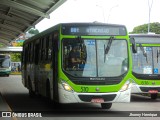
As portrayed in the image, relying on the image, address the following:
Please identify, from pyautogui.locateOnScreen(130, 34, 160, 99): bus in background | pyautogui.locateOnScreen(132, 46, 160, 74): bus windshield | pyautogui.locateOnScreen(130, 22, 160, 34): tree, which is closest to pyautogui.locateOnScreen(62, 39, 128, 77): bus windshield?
pyautogui.locateOnScreen(130, 34, 160, 99): bus in background

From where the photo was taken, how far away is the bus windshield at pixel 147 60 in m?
19.6

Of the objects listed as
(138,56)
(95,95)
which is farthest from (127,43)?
(138,56)

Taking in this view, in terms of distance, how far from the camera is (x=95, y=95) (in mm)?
13203

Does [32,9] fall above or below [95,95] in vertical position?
above

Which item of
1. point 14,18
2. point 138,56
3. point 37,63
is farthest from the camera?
point 14,18

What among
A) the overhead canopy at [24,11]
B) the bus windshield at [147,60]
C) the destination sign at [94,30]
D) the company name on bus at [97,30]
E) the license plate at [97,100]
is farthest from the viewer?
the overhead canopy at [24,11]

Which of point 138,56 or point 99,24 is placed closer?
point 99,24

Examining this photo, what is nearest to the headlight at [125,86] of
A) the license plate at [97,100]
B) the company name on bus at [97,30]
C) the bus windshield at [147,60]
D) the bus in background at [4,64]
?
the license plate at [97,100]

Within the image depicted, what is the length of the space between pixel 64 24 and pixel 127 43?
2.15 meters

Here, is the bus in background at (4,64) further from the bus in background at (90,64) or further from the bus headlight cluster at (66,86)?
the bus headlight cluster at (66,86)

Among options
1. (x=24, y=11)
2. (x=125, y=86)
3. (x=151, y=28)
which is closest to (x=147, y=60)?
(x=125, y=86)

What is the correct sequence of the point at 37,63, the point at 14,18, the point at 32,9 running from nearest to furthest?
the point at 37,63
the point at 32,9
the point at 14,18

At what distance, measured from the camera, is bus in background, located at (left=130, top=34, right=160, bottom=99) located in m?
19.2

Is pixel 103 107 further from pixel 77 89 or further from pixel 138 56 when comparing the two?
pixel 138 56
